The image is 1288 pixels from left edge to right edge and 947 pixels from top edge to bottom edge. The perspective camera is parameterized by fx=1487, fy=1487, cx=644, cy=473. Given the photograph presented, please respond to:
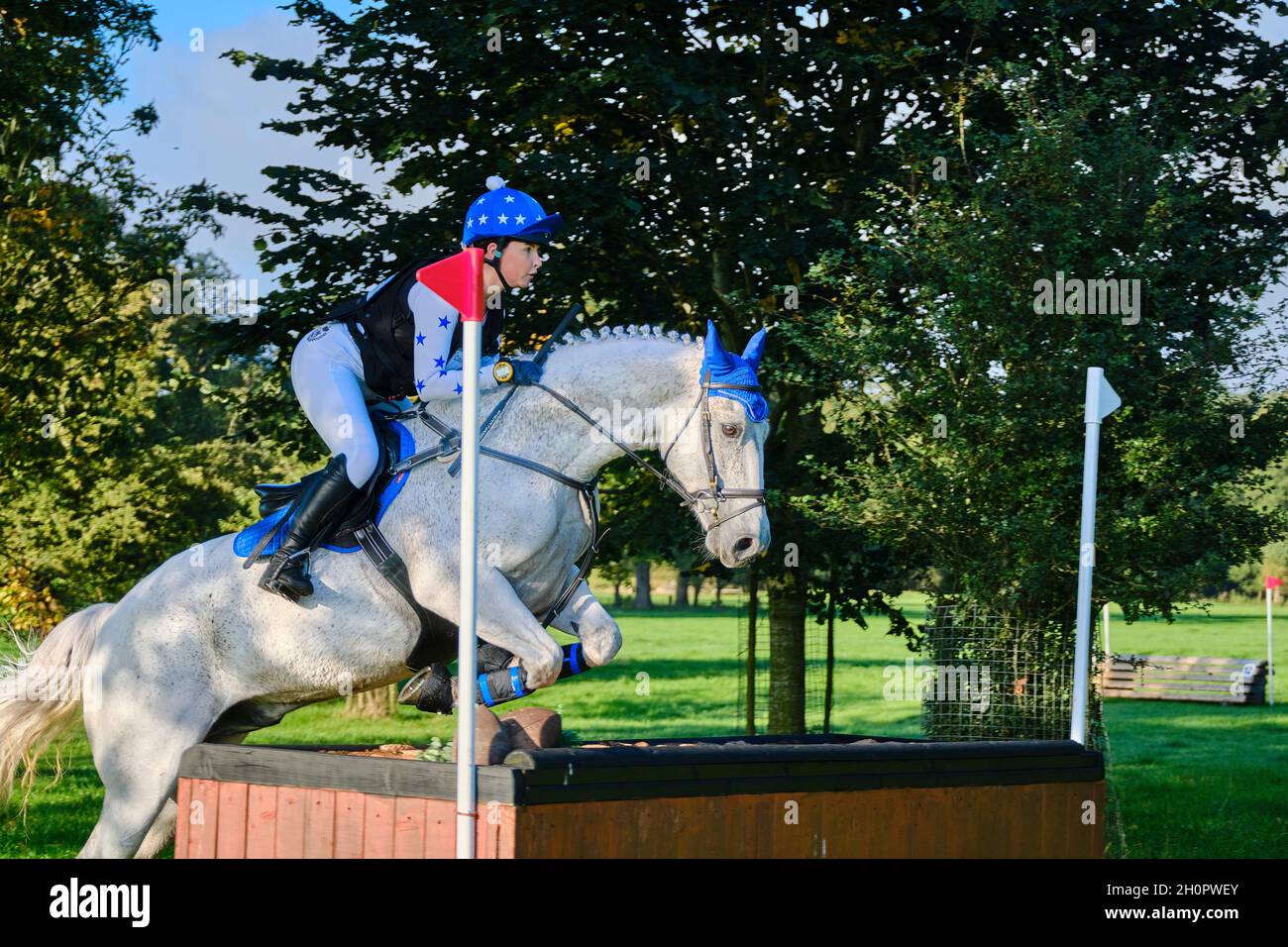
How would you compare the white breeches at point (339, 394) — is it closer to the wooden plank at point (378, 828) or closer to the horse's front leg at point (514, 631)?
the horse's front leg at point (514, 631)

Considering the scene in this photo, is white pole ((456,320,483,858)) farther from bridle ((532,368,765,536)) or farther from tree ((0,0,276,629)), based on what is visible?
tree ((0,0,276,629))

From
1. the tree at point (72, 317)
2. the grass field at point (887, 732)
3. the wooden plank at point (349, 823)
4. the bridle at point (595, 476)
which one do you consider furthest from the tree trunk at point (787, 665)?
the wooden plank at point (349, 823)

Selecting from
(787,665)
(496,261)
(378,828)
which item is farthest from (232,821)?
(787,665)

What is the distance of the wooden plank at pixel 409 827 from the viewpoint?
172 inches

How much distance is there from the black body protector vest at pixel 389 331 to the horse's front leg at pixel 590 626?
3.36ft

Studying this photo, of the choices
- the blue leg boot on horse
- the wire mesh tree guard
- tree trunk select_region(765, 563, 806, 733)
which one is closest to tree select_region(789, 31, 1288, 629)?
the wire mesh tree guard

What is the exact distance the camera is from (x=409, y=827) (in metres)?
4.41

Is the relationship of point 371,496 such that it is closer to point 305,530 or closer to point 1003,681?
point 305,530

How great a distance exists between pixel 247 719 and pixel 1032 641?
20.0ft

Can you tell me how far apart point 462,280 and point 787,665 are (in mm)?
9140

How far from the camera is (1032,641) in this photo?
10.1 metres

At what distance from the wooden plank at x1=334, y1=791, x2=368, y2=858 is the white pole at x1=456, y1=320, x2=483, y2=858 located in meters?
0.46
